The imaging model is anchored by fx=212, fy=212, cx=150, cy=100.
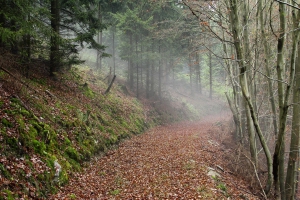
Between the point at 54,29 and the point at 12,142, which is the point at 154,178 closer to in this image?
the point at 12,142

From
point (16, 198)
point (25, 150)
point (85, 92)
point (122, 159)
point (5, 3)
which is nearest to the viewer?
point (16, 198)

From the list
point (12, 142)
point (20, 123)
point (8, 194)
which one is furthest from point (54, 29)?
point (8, 194)

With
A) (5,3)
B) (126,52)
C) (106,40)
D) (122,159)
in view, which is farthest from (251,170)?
(106,40)

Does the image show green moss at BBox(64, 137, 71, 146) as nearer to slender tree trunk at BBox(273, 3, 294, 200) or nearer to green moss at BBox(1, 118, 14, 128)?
green moss at BBox(1, 118, 14, 128)

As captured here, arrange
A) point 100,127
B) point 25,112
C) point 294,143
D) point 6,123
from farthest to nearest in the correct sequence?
1. point 100,127
2. point 294,143
3. point 25,112
4. point 6,123

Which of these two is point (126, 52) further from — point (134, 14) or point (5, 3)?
point (5, 3)

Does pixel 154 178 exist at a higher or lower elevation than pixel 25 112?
lower

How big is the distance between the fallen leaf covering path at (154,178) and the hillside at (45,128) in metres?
0.57

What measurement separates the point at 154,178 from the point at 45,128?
4091 millimetres

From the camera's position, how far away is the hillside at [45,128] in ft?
16.7

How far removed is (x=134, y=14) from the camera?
734 inches

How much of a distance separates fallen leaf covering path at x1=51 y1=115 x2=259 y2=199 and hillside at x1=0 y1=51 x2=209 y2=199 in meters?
0.57

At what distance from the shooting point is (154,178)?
757 centimetres

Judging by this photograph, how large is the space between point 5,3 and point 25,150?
493 cm
